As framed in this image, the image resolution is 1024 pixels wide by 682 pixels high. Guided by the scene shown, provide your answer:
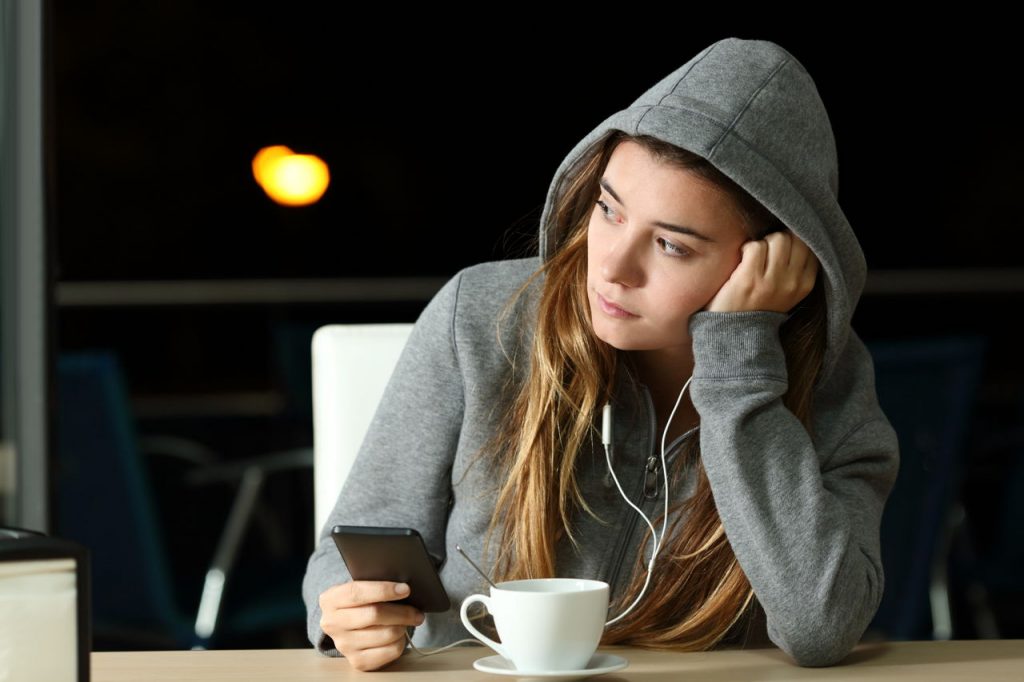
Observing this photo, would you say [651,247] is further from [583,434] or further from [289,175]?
[289,175]

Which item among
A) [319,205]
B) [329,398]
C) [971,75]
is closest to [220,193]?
[319,205]

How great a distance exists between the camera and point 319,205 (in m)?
4.73

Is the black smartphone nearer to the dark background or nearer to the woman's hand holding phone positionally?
the woman's hand holding phone

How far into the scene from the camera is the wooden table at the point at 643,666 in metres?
0.96

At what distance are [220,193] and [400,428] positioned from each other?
11.9 feet

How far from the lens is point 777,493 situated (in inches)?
46.1

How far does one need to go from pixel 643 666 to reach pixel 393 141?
398 cm

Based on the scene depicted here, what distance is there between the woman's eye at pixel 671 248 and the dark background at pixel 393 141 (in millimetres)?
3273

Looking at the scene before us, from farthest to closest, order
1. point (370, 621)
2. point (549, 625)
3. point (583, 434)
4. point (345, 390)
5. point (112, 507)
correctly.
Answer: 1. point (112, 507)
2. point (345, 390)
3. point (583, 434)
4. point (370, 621)
5. point (549, 625)

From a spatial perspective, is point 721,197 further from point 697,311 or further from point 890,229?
point 890,229

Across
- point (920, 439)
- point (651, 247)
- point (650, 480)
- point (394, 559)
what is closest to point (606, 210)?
point (651, 247)

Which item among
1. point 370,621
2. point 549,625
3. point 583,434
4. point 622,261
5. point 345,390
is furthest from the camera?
point 345,390

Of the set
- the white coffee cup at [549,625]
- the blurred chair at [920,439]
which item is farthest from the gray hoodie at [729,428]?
the blurred chair at [920,439]

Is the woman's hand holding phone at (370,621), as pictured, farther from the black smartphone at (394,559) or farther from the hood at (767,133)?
the hood at (767,133)
